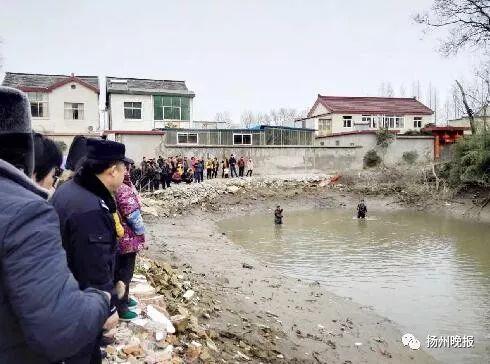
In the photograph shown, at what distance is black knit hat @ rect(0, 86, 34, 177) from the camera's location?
5.81 feet

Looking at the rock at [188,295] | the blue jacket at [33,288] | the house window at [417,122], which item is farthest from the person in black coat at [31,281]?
the house window at [417,122]

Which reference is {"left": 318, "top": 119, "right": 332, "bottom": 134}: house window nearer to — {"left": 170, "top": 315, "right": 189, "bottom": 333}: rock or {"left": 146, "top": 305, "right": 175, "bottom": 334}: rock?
{"left": 170, "top": 315, "right": 189, "bottom": 333}: rock

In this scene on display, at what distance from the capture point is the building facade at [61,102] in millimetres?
31172

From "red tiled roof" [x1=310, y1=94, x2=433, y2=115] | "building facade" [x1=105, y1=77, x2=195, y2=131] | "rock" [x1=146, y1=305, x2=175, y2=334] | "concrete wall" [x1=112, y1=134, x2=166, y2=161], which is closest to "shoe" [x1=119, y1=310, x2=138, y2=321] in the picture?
"rock" [x1=146, y1=305, x2=175, y2=334]

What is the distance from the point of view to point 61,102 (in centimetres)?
3148

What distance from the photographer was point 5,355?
1.69 metres

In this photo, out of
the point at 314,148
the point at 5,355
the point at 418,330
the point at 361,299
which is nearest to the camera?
the point at 5,355

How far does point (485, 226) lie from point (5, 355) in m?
21.4

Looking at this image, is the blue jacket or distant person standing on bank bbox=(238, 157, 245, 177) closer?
the blue jacket

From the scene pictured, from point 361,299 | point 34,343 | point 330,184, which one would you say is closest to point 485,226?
point 330,184

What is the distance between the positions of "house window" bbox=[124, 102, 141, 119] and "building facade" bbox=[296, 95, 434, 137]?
1531 centimetres

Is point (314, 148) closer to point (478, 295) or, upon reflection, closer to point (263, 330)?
point (478, 295)

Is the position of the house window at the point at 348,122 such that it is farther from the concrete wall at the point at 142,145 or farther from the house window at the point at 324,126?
the concrete wall at the point at 142,145

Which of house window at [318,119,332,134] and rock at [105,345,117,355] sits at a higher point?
house window at [318,119,332,134]
